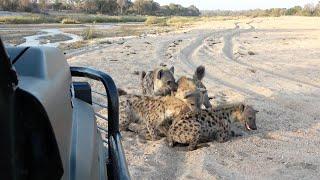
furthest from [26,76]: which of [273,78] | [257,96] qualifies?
[273,78]

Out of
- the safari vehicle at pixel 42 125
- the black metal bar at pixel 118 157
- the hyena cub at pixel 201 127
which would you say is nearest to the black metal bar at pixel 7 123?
the safari vehicle at pixel 42 125

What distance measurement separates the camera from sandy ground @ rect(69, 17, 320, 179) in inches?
219

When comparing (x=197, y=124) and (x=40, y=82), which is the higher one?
(x=40, y=82)

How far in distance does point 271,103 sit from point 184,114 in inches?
120

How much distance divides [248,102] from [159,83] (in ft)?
5.08

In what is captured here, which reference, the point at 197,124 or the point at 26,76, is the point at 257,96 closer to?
the point at 197,124

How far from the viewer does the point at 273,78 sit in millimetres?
12672

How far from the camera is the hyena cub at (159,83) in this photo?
821 cm

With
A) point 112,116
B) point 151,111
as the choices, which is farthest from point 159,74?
point 112,116

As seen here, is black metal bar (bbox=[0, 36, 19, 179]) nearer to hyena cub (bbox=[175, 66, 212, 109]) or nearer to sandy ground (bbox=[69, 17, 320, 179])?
sandy ground (bbox=[69, 17, 320, 179])

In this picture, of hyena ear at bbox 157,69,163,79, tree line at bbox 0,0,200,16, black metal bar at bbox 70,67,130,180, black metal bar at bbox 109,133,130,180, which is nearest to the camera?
black metal bar at bbox 109,133,130,180

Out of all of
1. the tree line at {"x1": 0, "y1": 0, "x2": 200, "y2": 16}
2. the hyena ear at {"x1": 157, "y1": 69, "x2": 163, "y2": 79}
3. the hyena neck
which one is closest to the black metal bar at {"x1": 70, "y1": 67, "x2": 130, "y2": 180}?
the hyena neck

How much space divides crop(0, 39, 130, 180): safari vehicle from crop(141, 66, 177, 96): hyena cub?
5.64 metres

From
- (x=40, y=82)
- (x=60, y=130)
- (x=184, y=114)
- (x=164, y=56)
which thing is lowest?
(x=164, y=56)
